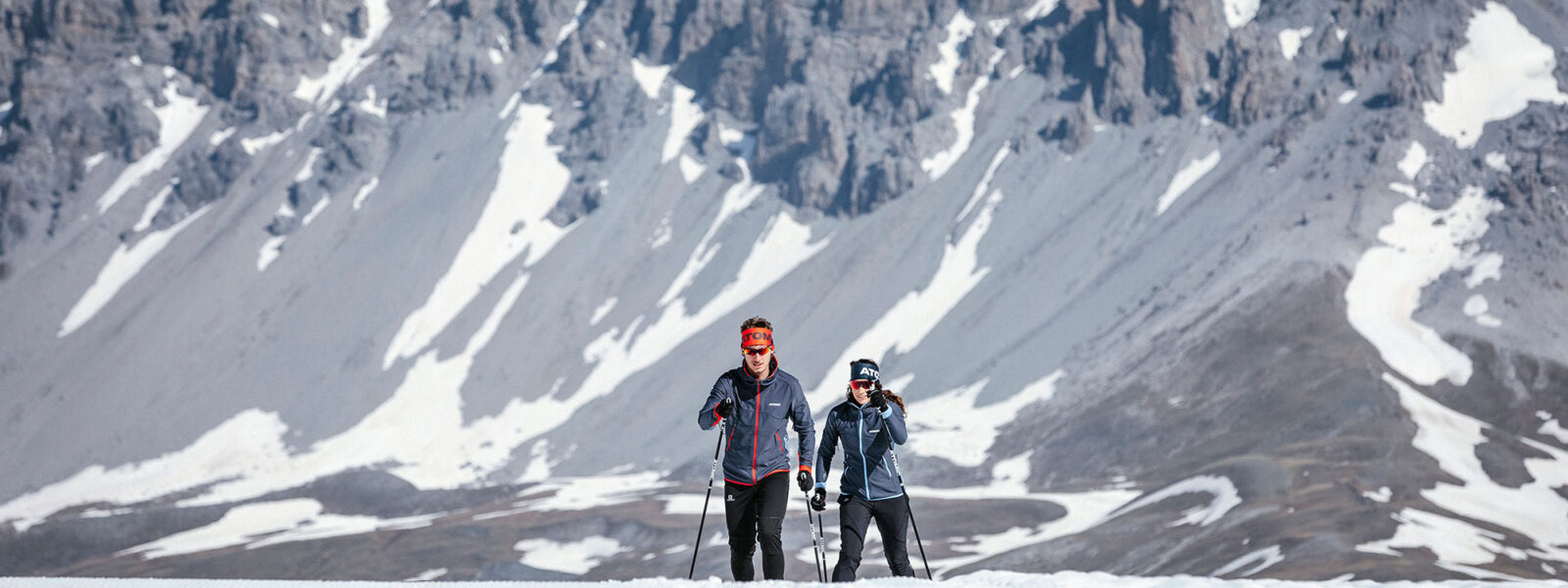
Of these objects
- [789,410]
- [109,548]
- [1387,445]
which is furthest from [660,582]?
[109,548]

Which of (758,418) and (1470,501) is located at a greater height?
(1470,501)

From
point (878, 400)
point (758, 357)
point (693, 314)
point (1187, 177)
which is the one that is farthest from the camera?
point (693, 314)

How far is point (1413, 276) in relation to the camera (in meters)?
131

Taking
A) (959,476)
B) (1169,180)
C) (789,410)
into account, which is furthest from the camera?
(1169,180)

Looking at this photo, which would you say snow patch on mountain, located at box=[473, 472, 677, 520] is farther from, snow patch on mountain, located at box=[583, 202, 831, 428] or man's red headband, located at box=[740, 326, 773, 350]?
man's red headband, located at box=[740, 326, 773, 350]

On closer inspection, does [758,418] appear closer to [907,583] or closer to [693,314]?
[907,583]

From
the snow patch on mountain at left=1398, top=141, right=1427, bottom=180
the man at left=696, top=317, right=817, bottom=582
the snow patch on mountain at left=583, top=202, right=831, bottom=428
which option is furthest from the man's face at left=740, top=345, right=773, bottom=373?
the snow patch on mountain at left=1398, top=141, right=1427, bottom=180

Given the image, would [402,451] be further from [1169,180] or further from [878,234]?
Result: [1169,180]

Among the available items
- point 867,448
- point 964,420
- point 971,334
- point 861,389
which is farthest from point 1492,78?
point 861,389

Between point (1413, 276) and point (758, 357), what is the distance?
12754 cm

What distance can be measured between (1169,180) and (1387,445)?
70272 mm

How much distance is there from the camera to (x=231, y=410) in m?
165

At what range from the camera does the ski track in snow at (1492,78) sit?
15375 centimetres

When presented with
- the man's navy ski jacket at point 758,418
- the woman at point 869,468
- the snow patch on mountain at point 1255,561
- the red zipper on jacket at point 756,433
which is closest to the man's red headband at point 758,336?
the man's navy ski jacket at point 758,418
